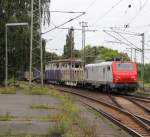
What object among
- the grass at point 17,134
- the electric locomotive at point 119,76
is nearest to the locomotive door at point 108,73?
the electric locomotive at point 119,76

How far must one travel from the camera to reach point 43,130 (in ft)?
51.6

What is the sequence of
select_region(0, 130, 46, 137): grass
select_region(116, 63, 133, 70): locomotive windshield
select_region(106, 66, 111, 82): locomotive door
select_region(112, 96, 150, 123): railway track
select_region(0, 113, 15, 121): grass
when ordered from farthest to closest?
select_region(106, 66, 111, 82): locomotive door < select_region(116, 63, 133, 70): locomotive windshield < select_region(112, 96, 150, 123): railway track < select_region(0, 113, 15, 121): grass < select_region(0, 130, 46, 137): grass

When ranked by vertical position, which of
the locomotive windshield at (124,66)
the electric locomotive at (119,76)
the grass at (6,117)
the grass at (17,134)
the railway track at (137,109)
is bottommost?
the railway track at (137,109)

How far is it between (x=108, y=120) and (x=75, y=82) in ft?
132

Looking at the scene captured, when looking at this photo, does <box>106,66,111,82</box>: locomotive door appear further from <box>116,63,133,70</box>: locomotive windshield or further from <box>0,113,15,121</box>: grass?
<box>0,113,15,121</box>: grass

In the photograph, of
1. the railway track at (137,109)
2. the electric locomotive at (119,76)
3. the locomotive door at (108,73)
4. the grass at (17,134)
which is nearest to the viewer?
the grass at (17,134)

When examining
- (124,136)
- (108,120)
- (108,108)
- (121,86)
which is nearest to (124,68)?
(121,86)

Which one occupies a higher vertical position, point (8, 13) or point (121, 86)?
point (8, 13)

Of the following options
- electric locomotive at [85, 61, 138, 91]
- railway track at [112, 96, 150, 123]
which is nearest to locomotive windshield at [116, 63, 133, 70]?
electric locomotive at [85, 61, 138, 91]

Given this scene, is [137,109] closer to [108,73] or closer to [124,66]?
[124,66]

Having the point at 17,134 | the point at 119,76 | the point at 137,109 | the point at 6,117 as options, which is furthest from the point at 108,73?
the point at 17,134

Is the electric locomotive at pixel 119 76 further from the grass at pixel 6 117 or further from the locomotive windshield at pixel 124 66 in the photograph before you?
the grass at pixel 6 117

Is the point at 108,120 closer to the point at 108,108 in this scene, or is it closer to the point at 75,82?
the point at 108,108

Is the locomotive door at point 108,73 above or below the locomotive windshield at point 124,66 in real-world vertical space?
below
